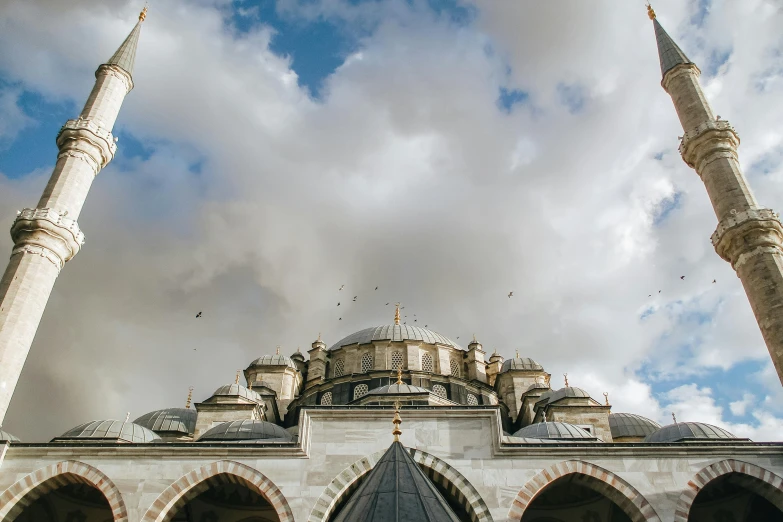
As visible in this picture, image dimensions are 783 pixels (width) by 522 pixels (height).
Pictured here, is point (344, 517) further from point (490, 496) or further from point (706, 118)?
point (706, 118)

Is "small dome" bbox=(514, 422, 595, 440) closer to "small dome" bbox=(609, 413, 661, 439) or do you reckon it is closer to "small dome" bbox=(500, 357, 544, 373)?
"small dome" bbox=(609, 413, 661, 439)

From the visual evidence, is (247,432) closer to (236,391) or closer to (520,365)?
(236,391)

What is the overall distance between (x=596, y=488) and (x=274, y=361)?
57.7 ft

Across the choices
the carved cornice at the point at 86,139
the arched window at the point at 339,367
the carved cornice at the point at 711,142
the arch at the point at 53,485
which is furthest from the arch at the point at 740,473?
the carved cornice at the point at 86,139

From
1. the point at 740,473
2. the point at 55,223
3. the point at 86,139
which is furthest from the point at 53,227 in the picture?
the point at 740,473

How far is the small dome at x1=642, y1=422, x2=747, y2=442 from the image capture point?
17672 mm

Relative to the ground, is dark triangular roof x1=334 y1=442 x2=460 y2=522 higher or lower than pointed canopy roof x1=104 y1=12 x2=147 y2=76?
lower

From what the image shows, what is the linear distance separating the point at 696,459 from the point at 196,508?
13592mm

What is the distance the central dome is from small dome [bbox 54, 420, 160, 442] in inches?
443

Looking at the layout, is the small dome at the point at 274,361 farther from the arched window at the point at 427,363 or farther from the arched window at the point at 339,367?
the arched window at the point at 427,363

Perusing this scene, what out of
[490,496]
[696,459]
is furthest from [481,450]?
[696,459]

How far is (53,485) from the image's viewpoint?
1453 cm

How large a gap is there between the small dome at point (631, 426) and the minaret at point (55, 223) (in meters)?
20.1

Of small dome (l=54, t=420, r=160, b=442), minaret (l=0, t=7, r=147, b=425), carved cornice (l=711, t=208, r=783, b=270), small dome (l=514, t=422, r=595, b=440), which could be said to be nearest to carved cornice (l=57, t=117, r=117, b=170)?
minaret (l=0, t=7, r=147, b=425)
